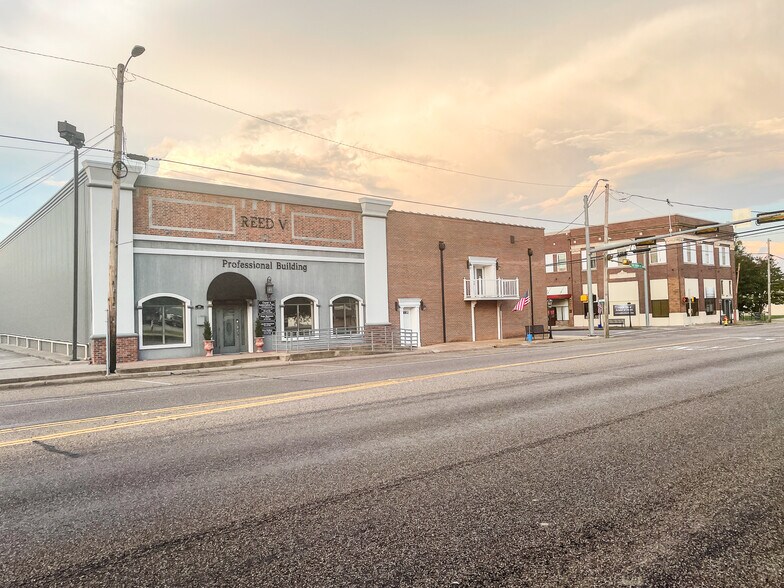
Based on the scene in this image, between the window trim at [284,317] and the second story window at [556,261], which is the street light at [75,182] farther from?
the second story window at [556,261]

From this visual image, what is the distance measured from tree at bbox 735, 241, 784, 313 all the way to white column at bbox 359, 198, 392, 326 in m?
65.3

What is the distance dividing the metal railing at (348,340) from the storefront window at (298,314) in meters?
0.29

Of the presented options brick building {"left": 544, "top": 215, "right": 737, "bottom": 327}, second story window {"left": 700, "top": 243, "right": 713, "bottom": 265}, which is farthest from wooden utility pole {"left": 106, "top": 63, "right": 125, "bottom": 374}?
second story window {"left": 700, "top": 243, "right": 713, "bottom": 265}

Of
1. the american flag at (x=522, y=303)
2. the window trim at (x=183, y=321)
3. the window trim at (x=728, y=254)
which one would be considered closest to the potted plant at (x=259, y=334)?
the window trim at (x=183, y=321)

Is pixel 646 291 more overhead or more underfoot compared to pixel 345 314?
more overhead

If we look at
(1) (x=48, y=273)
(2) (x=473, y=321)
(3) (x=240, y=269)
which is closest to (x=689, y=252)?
(2) (x=473, y=321)

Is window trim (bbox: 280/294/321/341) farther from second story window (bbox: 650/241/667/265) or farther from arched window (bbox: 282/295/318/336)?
second story window (bbox: 650/241/667/265)

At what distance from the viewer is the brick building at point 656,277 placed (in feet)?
176

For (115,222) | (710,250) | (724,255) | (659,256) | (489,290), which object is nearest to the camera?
(115,222)

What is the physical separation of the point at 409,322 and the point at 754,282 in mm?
66459

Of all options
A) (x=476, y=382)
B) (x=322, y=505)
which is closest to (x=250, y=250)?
(x=476, y=382)

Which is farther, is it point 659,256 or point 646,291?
point 659,256

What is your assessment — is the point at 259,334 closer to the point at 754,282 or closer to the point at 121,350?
the point at 121,350

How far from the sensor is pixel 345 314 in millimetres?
27047
